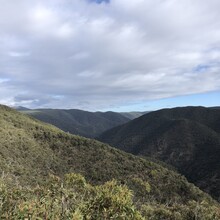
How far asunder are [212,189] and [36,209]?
450 ft

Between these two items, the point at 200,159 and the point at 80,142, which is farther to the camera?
the point at 200,159

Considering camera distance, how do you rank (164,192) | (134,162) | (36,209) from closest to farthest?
(36,209) → (164,192) → (134,162)

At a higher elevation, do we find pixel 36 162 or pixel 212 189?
pixel 36 162

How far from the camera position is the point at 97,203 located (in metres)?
14.6

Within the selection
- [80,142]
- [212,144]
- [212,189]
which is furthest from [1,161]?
[212,144]

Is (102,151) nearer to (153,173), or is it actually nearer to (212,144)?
(153,173)

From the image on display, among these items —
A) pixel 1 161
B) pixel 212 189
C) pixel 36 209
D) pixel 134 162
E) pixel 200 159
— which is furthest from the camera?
pixel 200 159

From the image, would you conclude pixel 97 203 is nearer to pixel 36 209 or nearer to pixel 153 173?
pixel 36 209

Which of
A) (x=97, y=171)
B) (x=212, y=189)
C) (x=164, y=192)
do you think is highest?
(x=97, y=171)

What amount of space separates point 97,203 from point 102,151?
9017 centimetres

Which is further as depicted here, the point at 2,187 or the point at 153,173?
the point at 153,173

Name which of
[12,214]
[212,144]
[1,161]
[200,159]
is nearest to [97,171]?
[1,161]

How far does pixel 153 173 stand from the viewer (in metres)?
95.8

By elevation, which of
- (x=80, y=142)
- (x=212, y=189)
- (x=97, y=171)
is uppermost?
(x=80, y=142)
